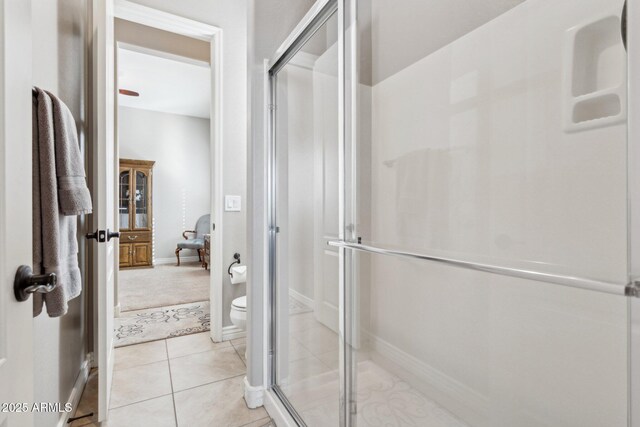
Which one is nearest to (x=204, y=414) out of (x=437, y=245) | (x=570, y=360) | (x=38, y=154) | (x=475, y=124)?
(x=38, y=154)

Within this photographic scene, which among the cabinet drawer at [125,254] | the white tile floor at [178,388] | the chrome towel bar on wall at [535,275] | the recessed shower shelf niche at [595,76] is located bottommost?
the white tile floor at [178,388]

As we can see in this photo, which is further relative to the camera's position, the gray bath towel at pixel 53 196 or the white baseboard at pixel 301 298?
Result: the white baseboard at pixel 301 298

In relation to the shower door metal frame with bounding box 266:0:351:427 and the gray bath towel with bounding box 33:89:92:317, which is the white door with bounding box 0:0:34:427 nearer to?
the gray bath towel with bounding box 33:89:92:317

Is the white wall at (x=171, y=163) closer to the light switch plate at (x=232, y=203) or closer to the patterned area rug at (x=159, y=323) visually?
the patterned area rug at (x=159, y=323)

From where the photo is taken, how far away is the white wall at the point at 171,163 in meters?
6.11

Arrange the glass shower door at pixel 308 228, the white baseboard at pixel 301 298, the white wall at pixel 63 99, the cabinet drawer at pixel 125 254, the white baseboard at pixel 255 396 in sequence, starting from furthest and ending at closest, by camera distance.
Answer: the cabinet drawer at pixel 125 254, the white baseboard at pixel 255 396, the white baseboard at pixel 301 298, the glass shower door at pixel 308 228, the white wall at pixel 63 99

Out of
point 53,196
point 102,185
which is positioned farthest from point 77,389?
point 53,196

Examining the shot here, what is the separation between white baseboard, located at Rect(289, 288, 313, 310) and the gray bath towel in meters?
0.89

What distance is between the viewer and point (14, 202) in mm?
656

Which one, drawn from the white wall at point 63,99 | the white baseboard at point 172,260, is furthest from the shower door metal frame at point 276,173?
the white baseboard at point 172,260

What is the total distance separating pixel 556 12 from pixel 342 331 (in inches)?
42.3

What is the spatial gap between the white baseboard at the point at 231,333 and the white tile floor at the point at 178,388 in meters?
0.06

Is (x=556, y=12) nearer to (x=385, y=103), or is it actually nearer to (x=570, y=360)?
(x=385, y=103)

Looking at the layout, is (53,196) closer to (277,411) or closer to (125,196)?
(277,411)
